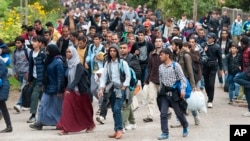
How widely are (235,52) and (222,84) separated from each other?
3.47 metres

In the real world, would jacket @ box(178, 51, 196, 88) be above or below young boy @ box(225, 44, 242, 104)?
above

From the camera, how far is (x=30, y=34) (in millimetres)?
18641

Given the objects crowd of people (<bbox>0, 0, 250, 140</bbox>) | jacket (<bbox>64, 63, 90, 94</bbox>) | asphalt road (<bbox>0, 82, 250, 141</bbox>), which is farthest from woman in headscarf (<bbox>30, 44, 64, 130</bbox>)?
jacket (<bbox>64, 63, 90, 94</bbox>)

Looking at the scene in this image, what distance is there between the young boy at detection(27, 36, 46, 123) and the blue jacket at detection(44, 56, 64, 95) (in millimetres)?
762

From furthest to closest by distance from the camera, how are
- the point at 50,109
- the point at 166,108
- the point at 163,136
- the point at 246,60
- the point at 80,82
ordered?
the point at 246,60 → the point at 50,109 → the point at 80,82 → the point at 163,136 → the point at 166,108

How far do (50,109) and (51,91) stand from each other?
0.38 m

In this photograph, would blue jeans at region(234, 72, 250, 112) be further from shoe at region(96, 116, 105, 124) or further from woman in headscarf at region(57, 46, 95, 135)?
woman in headscarf at region(57, 46, 95, 135)

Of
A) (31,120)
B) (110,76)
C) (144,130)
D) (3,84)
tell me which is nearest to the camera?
(110,76)

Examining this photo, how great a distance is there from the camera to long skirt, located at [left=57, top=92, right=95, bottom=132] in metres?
14.0

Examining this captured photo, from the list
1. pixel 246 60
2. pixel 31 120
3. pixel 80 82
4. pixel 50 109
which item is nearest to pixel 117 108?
pixel 80 82

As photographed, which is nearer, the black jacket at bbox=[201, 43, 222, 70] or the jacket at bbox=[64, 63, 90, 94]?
the jacket at bbox=[64, 63, 90, 94]

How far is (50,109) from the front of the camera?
14586mm

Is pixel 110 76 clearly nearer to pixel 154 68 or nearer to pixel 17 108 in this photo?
pixel 154 68

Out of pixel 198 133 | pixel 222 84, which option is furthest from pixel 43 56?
pixel 222 84
